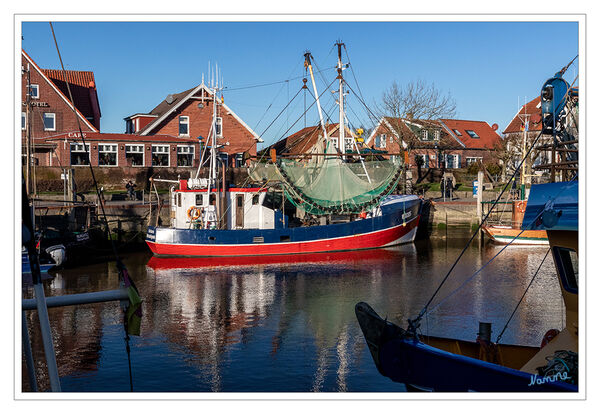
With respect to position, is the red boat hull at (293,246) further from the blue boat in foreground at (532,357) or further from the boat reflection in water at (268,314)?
the blue boat in foreground at (532,357)

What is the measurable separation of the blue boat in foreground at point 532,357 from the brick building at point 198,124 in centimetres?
3463

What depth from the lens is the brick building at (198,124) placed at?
145 ft

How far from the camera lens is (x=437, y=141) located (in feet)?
165

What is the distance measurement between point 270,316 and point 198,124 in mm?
29930

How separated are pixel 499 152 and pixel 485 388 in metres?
42.8

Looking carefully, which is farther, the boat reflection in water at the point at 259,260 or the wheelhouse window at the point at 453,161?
the wheelhouse window at the point at 453,161

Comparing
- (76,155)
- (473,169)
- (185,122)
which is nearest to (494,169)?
(473,169)

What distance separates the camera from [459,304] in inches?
711

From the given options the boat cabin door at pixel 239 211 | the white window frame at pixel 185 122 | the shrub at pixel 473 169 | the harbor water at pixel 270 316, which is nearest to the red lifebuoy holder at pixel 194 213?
the boat cabin door at pixel 239 211

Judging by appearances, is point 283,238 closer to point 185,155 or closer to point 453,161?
point 185,155
